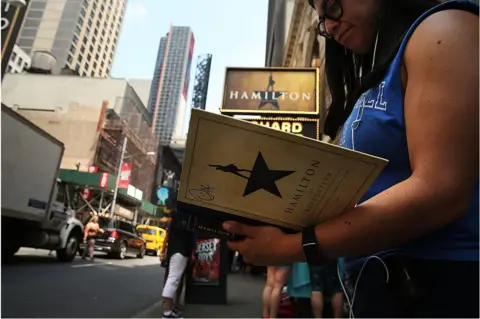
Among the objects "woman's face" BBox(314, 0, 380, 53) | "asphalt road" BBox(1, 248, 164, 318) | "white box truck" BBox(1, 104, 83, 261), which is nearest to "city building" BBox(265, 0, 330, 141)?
"asphalt road" BBox(1, 248, 164, 318)

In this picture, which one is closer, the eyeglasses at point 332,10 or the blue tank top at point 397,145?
the blue tank top at point 397,145

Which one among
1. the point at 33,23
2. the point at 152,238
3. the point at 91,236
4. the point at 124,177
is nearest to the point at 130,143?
the point at 124,177

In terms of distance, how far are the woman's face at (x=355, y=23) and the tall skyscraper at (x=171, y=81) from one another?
77417mm

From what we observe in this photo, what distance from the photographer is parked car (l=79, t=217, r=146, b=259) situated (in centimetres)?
1511

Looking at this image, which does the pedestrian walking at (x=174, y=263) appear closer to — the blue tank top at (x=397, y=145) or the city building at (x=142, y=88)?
the blue tank top at (x=397, y=145)

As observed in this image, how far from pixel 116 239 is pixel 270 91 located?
10.8 m

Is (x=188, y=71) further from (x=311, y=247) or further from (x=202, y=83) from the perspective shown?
(x=311, y=247)

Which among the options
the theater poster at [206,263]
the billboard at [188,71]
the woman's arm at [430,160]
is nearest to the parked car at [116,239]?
the theater poster at [206,263]

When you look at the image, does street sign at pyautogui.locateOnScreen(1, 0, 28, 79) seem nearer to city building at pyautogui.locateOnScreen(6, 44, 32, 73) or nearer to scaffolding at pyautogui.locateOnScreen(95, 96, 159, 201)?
scaffolding at pyautogui.locateOnScreen(95, 96, 159, 201)

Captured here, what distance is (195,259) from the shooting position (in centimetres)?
680

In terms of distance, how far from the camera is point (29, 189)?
8.78m

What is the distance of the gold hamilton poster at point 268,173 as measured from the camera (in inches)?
31.2

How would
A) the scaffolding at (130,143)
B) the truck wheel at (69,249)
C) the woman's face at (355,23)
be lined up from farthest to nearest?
the scaffolding at (130,143) → the truck wheel at (69,249) → the woman's face at (355,23)
